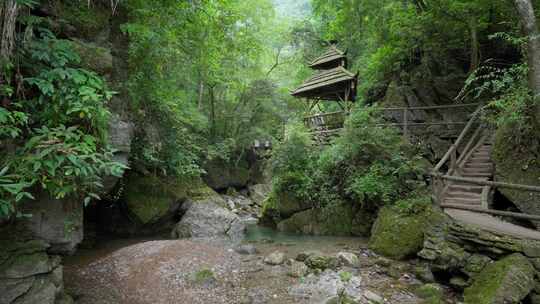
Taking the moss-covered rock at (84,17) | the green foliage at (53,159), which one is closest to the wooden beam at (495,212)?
the green foliage at (53,159)

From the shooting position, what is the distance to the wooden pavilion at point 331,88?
11.9m

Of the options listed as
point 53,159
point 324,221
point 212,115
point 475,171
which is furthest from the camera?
point 212,115

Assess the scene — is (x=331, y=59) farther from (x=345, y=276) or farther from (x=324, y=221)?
(x=345, y=276)

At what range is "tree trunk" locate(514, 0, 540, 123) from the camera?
231 inches

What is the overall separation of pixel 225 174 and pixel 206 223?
9.14 m

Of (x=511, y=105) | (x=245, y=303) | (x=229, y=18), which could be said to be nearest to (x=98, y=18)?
(x=229, y=18)

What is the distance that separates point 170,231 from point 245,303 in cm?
595

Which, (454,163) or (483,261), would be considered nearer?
(483,261)

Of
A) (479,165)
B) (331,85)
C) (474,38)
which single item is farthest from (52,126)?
(474,38)

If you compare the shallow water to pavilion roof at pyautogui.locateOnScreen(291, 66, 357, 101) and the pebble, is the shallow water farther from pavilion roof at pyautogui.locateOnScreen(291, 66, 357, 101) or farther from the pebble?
pavilion roof at pyautogui.locateOnScreen(291, 66, 357, 101)

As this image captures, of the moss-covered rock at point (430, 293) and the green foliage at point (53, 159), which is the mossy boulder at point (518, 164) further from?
the green foliage at point (53, 159)

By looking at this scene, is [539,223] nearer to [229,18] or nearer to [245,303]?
[245,303]

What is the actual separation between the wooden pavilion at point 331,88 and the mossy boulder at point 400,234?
5.02 metres

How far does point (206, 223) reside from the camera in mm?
9633
